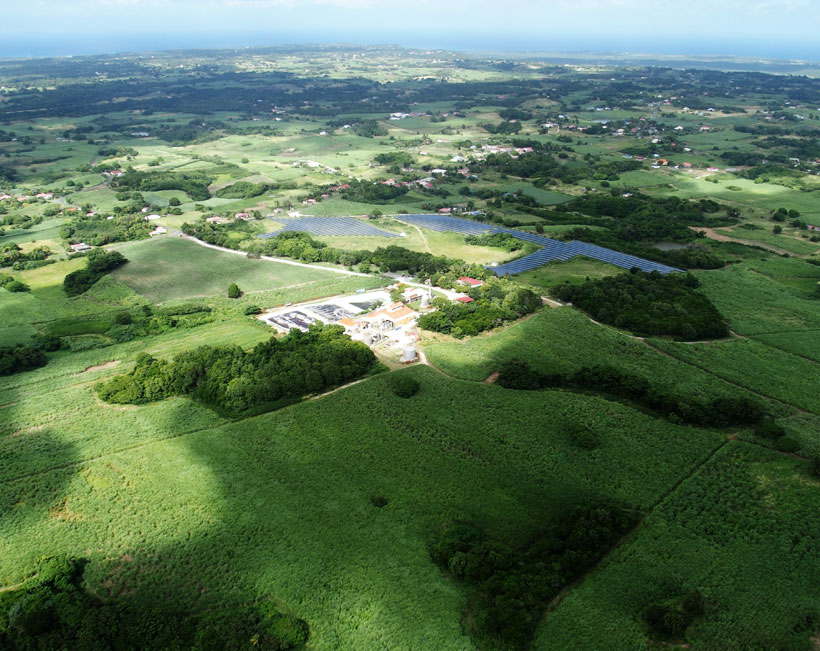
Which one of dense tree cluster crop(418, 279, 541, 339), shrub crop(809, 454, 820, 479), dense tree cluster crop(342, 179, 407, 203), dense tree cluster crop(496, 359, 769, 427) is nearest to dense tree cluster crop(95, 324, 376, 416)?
dense tree cluster crop(418, 279, 541, 339)

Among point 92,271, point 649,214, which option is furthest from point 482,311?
point 649,214

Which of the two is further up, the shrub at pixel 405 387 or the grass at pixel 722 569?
the grass at pixel 722 569

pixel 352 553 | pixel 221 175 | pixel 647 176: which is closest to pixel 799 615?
pixel 352 553

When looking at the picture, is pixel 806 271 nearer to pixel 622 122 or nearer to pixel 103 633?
pixel 103 633

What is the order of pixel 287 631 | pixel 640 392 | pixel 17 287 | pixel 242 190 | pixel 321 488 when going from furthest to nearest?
pixel 242 190
pixel 17 287
pixel 640 392
pixel 321 488
pixel 287 631

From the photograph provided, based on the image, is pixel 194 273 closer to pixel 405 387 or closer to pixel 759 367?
pixel 405 387

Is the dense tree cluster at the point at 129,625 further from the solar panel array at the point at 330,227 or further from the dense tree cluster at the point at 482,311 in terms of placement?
the solar panel array at the point at 330,227

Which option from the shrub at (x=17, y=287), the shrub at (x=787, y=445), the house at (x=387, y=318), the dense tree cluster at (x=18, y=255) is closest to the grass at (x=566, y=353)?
the house at (x=387, y=318)

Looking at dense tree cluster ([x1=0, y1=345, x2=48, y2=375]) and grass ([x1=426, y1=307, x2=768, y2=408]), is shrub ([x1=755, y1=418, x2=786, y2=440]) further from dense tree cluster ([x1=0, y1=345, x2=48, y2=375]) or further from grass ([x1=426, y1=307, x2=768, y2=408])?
dense tree cluster ([x1=0, y1=345, x2=48, y2=375])
